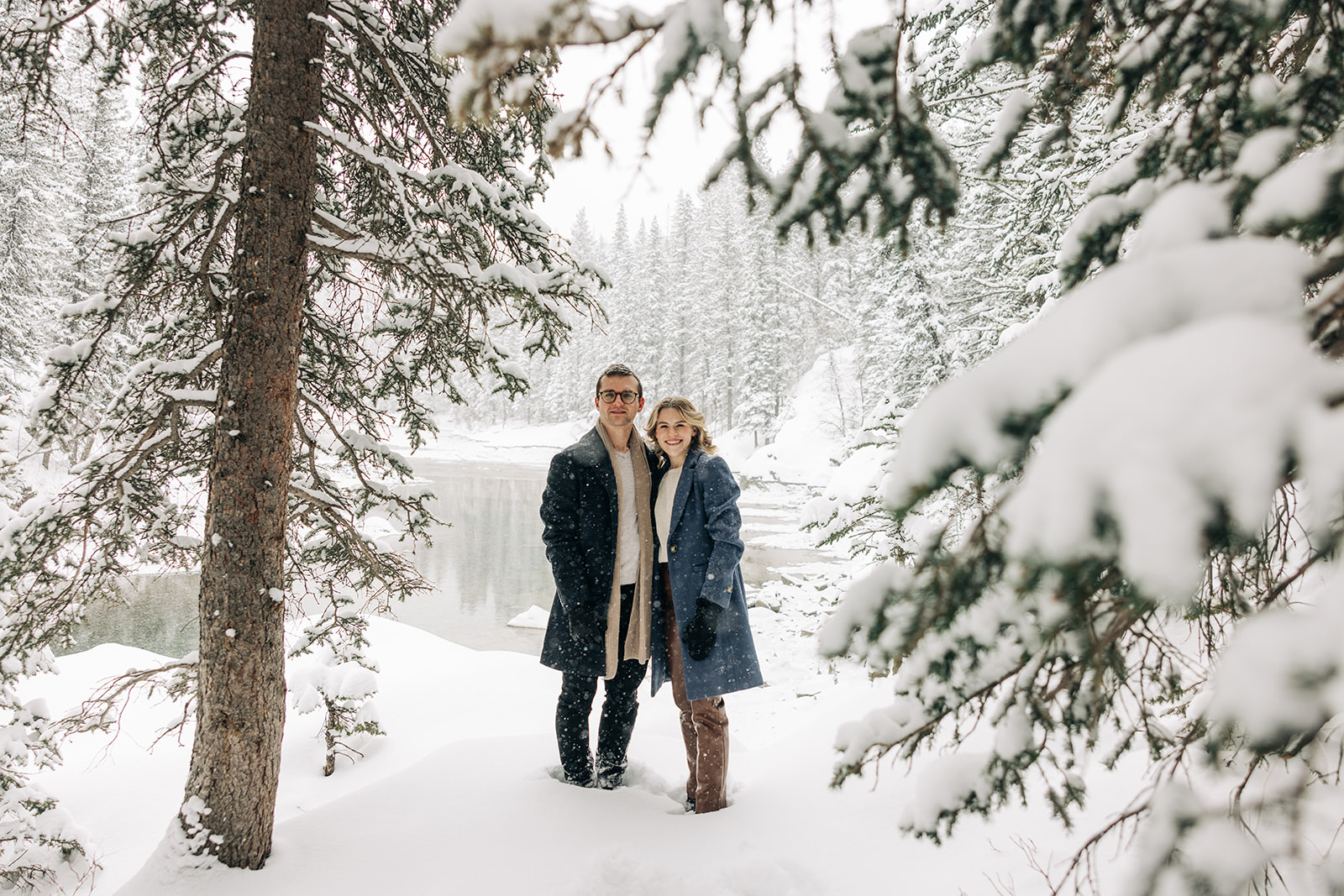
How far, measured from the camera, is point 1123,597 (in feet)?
3.47

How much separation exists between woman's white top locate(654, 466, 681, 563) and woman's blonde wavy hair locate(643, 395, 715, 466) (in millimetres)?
133

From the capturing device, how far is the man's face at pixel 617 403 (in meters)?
3.59

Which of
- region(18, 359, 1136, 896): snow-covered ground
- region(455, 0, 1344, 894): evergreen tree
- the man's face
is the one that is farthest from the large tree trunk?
region(455, 0, 1344, 894): evergreen tree

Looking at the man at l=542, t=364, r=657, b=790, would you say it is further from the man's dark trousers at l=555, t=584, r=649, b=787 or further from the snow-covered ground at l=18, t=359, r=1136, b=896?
the snow-covered ground at l=18, t=359, r=1136, b=896

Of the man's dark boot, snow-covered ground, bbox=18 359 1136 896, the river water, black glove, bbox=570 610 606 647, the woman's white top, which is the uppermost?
the woman's white top

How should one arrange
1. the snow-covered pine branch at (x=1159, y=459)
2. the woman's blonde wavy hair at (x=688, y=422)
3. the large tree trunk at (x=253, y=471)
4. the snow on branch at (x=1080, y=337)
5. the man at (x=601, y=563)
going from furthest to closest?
1. the woman's blonde wavy hair at (x=688, y=422)
2. the man at (x=601, y=563)
3. the large tree trunk at (x=253, y=471)
4. the snow on branch at (x=1080, y=337)
5. the snow-covered pine branch at (x=1159, y=459)

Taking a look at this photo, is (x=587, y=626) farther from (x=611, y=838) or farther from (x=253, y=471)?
(x=253, y=471)

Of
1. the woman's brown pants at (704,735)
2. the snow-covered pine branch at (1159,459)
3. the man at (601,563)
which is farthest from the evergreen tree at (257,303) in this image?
the snow-covered pine branch at (1159,459)

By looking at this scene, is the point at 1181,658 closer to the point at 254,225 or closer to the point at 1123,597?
the point at 1123,597

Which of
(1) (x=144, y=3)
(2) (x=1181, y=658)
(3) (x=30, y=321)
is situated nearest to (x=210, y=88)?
(1) (x=144, y=3)

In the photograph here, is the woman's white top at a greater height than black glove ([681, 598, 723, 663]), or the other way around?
the woman's white top

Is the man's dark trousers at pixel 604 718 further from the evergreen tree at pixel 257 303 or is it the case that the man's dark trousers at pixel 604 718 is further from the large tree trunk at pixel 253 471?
the large tree trunk at pixel 253 471

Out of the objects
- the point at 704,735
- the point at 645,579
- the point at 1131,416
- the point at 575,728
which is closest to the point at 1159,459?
the point at 1131,416

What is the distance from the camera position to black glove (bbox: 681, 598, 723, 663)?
11.0ft
